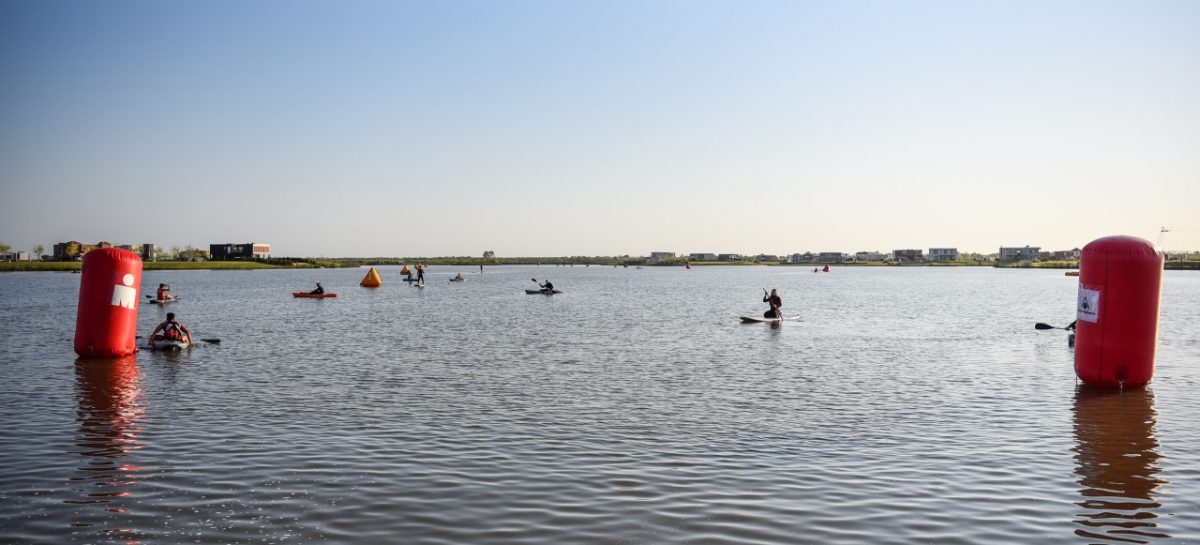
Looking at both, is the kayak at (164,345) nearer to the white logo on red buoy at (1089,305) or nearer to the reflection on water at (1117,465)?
the reflection on water at (1117,465)

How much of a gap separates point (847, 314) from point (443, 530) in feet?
161

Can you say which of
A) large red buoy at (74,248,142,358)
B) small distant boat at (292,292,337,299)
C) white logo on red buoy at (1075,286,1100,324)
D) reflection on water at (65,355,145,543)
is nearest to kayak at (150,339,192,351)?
large red buoy at (74,248,142,358)

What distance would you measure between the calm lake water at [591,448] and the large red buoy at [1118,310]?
2.97 ft

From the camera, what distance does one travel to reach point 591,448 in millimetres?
13930

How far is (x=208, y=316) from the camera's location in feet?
171

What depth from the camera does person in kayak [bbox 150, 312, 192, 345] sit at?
2972cm

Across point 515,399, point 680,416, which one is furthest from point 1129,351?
point 515,399

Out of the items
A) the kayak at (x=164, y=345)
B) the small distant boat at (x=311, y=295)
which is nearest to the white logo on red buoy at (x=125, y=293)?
the kayak at (x=164, y=345)

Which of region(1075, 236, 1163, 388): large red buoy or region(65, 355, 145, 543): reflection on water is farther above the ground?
region(1075, 236, 1163, 388): large red buoy

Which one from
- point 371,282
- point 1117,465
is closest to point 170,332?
point 1117,465

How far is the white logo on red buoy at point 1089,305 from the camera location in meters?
19.5

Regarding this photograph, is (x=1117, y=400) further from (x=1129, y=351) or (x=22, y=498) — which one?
(x=22, y=498)

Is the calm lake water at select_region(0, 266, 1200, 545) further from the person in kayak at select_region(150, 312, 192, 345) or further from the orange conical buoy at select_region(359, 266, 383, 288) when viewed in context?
the orange conical buoy at select_region(359, 266, 383, 288)

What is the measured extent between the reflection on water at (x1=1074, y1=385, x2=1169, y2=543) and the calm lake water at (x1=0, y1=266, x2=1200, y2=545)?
0.18 feet
